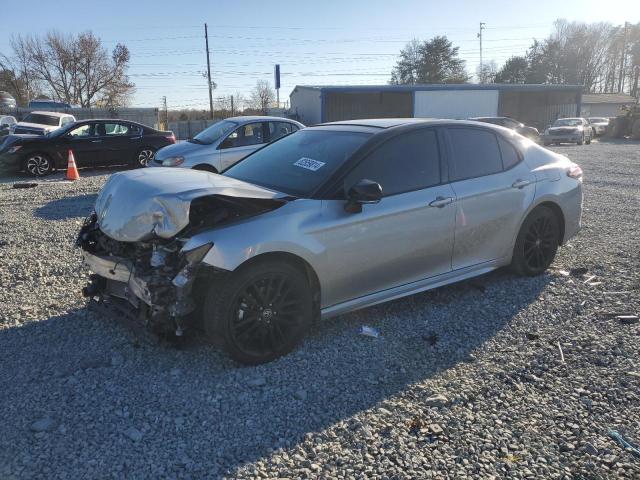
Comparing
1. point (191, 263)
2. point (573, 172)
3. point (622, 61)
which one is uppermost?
point (622, 61)

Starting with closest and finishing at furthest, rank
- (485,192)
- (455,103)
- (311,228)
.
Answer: (311,228)
(485,192)
(455,103)

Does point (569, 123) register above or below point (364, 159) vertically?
above

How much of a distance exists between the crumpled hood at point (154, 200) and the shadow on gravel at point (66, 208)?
5.06 meters

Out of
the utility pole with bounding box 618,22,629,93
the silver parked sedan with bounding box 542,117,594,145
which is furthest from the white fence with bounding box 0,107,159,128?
the utility pole with bounding box 618,22,629,93

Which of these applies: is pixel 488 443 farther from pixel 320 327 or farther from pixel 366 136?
pixel 366 136

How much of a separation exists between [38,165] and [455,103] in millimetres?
30684

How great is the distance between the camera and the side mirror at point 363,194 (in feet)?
12.3

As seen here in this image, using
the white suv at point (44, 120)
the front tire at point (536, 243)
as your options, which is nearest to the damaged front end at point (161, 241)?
the front tire at point (536, 243)

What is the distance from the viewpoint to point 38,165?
45.7 feet

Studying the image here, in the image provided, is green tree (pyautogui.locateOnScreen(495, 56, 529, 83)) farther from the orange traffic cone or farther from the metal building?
the orange traffic cone

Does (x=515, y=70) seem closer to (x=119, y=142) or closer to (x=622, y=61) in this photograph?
(x=622, y=61)

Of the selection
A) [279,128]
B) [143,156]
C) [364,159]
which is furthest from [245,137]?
[364,159]

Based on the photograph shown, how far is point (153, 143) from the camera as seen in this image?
51.1 feet

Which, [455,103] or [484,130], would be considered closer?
[484,130]
